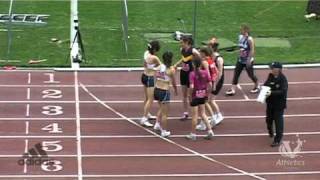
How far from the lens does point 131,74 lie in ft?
65.3

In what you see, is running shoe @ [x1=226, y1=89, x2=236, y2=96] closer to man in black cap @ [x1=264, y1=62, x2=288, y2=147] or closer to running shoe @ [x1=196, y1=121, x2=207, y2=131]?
running shoe @ [x1=196, y1=121, x2=207, y2=131]

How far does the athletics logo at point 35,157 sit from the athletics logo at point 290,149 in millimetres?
4703

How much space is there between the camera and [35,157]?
1373cm

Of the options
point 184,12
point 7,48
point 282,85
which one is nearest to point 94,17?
point 184,12

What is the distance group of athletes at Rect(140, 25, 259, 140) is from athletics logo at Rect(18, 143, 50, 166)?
2.59m

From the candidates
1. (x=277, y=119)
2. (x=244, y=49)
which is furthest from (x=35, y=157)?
(x=244, y=49)

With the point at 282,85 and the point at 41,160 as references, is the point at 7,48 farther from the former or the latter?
the point at 282,85

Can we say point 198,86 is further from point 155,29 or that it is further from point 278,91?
point 155,29

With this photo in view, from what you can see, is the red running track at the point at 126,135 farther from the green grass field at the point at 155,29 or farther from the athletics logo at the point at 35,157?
the green grass field at the point at 155,29

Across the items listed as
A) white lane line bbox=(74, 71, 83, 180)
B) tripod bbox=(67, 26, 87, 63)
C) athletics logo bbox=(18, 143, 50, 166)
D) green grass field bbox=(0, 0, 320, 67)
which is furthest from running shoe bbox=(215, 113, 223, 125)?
tripod bbox=(67, 26, 87, 63)

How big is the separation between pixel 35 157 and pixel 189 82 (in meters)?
3.65

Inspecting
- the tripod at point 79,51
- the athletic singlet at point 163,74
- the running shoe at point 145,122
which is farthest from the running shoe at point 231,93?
the tripod at point 79,51

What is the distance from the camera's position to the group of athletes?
14.4 meters

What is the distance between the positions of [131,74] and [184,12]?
9.06 m
